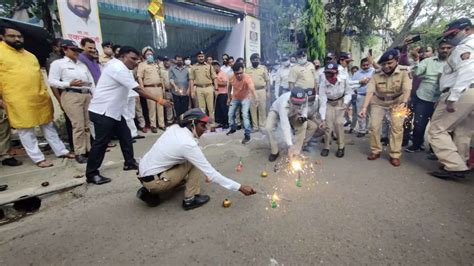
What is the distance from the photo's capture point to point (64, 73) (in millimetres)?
4223

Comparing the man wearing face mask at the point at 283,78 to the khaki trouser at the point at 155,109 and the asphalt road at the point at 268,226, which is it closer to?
the khaki trouser at the point at 155,109

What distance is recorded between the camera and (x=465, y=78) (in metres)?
3.53

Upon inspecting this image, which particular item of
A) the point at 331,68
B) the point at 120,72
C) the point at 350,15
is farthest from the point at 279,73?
the point at 350,15

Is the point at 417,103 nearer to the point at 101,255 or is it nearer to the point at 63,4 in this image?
the point at 101,255

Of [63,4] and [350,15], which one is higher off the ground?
[350,15]

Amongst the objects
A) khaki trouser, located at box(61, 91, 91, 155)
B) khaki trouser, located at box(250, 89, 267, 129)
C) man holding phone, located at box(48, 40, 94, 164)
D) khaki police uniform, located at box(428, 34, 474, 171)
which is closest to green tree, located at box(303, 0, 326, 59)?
khaki trouser, located at box(250, 89, 267, 129)

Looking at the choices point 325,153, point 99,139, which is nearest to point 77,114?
point 99,139

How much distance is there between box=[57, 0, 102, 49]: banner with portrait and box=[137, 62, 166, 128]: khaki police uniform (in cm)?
112

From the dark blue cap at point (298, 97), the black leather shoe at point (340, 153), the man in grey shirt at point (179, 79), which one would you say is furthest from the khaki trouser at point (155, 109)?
the black leather shoe at point (340, 153)

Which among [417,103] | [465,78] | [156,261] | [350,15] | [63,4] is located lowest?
[156,261]

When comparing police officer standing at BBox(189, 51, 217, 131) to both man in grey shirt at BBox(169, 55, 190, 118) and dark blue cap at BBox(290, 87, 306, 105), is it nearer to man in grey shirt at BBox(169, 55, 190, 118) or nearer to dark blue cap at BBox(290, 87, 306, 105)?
man in grey shirt at BBox(169, 55, 190, 118)

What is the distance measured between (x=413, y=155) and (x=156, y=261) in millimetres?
4793

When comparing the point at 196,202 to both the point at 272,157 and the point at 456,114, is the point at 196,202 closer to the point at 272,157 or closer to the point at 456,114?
the point at 272,157

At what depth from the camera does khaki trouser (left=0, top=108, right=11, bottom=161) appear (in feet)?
13.8
